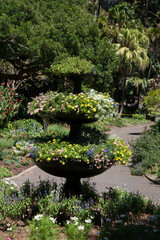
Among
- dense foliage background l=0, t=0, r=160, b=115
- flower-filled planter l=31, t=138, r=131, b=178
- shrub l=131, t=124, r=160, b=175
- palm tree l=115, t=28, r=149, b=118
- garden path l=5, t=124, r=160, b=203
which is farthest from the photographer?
palm tree l=115, t=28, r=149, b=118

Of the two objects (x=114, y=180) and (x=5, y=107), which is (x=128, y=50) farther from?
(x=114, y=180)

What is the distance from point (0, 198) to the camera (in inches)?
191

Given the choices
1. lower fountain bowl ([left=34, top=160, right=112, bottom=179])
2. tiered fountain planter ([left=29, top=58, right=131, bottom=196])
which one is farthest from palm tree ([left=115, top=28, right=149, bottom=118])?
lower fountain bowl ([left=34, top=160, right=112, bottom=179])

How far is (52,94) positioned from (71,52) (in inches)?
443

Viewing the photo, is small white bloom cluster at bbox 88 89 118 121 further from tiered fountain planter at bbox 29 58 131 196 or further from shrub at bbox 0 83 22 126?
shrub at bbox 0 83 22 126

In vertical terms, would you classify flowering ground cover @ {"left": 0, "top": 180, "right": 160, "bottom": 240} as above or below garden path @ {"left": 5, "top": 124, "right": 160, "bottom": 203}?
above

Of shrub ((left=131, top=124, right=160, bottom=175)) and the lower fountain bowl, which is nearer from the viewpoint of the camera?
the lower fountain bowl

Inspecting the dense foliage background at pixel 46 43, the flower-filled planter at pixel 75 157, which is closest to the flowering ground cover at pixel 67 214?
the flower-filled planter at pixel 75 157

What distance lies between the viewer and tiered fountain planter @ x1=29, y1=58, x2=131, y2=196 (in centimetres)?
457

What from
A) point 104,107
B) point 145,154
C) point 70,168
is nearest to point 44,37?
point 145,154

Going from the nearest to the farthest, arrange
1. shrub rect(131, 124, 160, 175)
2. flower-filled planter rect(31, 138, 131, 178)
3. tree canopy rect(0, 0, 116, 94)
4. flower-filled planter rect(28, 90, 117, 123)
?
flower-filled planter rect(31, 138, 131, 178), flower-filled planter rect(28, 90, 117, 123), shrub rect(131, 124, 160, 175), tree canopy rect(0, 0, 116, 94)

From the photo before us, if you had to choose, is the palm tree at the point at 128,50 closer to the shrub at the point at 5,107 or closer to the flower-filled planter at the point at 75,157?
the shrub at the point at 5,107

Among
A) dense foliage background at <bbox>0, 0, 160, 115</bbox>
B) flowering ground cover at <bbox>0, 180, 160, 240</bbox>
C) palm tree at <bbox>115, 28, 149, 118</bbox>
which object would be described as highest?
palm tree at <bbox>115, 28, 149, 118</bbox>

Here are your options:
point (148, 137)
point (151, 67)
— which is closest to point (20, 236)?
point (148, 137)
